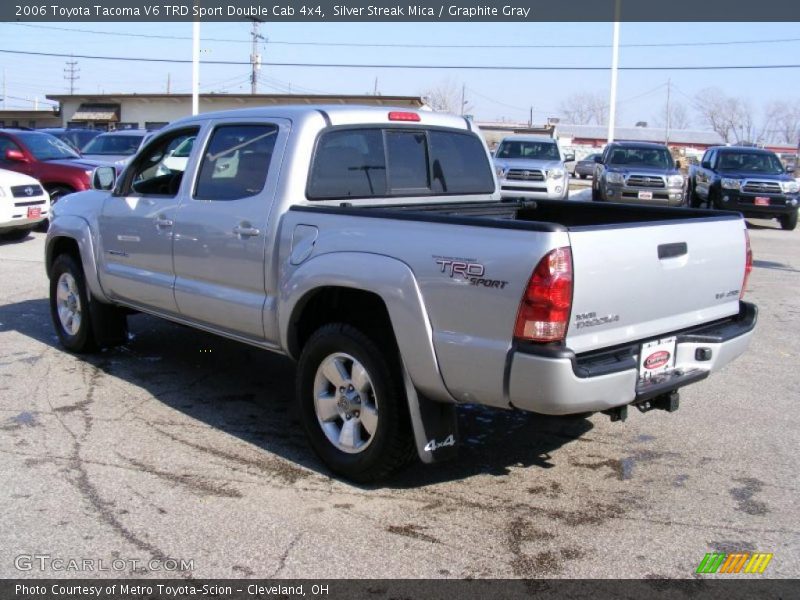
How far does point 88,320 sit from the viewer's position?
21.9 feet

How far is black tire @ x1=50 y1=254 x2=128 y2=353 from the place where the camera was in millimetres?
6652

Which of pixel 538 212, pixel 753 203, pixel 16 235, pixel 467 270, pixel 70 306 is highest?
pixel 753 203

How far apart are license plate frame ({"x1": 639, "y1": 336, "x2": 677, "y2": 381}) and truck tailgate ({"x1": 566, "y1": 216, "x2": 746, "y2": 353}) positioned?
53mm

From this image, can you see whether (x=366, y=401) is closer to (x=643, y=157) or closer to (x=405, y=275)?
(x=405, y=275)

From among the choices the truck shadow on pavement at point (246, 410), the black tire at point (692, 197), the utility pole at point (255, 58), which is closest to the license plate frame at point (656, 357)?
the truck shadow on pavement at point (246, 410)

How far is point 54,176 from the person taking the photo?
51.0ft

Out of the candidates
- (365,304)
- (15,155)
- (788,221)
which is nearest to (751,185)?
(788,221)

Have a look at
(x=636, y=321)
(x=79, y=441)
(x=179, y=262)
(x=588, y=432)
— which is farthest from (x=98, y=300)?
(x=636, y=321)

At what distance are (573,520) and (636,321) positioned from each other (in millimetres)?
1023

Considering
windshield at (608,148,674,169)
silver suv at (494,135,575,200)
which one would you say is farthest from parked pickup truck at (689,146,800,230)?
silver suv at (494,135,575,200)

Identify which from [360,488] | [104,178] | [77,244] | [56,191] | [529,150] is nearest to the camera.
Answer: [360,488]

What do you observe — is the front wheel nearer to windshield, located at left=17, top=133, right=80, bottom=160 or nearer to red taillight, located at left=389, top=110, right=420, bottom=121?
red taillight, located at left=389, top=110, right=420, bottom=121

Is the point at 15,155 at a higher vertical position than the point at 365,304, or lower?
higher

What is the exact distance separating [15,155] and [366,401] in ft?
45.4
